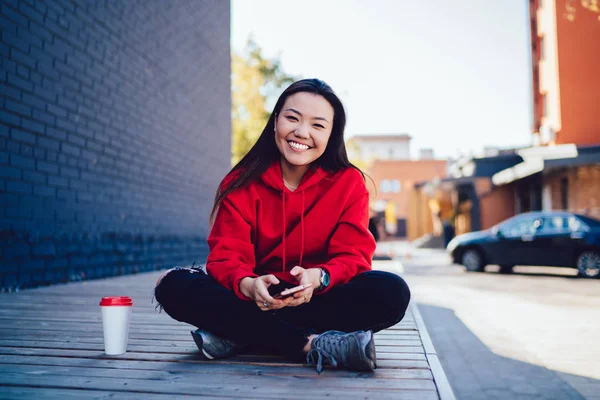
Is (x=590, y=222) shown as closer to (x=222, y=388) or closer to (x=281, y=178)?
(x=281, y=178)

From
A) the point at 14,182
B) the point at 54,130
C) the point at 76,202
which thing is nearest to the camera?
the point at 14,182

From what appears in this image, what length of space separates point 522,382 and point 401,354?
136 cm

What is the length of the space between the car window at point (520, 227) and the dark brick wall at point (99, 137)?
6.57 m

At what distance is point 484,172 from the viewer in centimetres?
2347

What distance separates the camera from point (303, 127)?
238 centimetres

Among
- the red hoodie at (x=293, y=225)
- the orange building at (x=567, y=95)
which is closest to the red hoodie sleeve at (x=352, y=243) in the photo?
the red hoodie at (x=293, y=225)

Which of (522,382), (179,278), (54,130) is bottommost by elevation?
(522,382)

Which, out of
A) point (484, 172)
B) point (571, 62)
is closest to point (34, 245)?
point (571, 62)

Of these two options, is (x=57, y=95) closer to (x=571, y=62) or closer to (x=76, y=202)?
(x=76, y=202)

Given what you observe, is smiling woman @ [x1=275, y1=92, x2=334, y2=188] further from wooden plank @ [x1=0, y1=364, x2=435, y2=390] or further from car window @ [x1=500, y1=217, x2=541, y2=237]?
car window @ [x1=500, y1=217, x2=541, y2=237]

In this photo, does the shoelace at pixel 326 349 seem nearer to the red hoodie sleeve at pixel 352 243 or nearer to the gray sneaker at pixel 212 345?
the red hoodie sleeve at pixel 352 243

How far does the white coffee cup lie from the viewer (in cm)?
215

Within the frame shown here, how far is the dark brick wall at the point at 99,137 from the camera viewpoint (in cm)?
475

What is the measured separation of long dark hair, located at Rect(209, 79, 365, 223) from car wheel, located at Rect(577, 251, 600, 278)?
9057 mm
